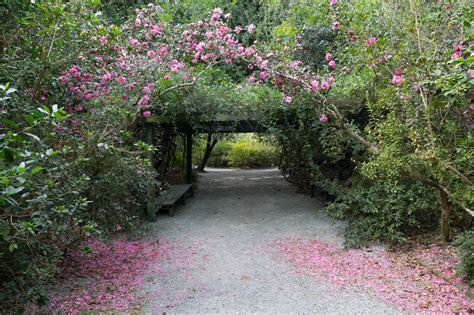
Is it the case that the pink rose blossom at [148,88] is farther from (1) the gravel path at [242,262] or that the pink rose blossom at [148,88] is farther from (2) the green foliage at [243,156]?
(2) the green foliage at [243,156]

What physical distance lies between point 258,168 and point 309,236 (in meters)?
10.5

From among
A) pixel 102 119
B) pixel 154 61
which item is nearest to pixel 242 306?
pixel 102 119

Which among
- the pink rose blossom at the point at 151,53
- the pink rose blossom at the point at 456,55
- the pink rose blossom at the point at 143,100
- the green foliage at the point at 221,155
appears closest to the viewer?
the pink rose blossom at the point at 456,55

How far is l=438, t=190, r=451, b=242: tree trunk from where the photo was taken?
4288 millimetres

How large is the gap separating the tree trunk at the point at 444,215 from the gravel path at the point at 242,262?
141 cm

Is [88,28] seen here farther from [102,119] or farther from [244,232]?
[244,232]

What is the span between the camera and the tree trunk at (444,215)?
14.1ft

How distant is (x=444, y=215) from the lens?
443 centimetres

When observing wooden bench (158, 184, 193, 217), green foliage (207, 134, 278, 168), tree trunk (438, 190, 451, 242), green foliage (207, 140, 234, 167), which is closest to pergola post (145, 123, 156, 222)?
wooden bench (158, 184, 193, 217)

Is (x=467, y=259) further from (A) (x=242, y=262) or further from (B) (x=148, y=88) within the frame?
(B) (x=148, y=88)

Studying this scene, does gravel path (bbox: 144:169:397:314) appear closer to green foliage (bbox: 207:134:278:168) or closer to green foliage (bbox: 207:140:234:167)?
green foliage (bbox: 207:134:278:168)

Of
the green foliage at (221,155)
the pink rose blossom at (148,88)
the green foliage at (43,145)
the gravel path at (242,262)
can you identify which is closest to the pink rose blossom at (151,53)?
the pink rose blossom at (148,88)

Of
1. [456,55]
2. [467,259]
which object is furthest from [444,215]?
[456,55]

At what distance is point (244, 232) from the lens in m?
6.04
